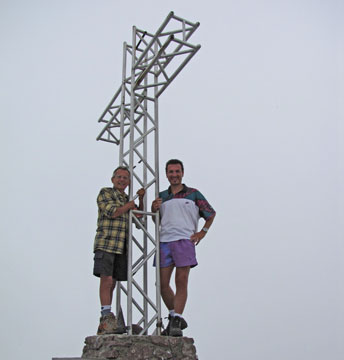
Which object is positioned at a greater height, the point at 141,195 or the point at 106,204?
the point at 141,195

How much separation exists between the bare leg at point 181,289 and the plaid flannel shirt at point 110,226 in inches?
25.6

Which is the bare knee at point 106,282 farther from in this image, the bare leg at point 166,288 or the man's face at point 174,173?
the man's face at point 174,173

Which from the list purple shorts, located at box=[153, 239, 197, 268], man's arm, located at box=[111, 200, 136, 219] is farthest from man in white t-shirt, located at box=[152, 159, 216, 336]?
man's arm, located at box=[111, 200, 136, 219]

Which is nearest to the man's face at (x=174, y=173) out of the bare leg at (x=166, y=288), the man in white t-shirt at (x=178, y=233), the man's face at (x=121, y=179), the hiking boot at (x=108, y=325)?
the man in white t-shirt at (x=178, y=233)

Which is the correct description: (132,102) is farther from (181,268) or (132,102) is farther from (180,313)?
(180,313)

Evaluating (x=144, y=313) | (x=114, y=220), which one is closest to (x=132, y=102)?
(x=114, y=220)

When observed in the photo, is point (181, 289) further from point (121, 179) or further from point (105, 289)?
point (121, 179)

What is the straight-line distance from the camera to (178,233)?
530cm

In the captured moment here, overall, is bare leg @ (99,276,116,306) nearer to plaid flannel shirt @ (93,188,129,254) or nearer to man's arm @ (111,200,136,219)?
plaid flannel shirt @ (93,188,129,254)

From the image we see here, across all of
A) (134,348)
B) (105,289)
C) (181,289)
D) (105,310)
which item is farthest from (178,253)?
(134,348)

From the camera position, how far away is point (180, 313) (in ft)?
16.5

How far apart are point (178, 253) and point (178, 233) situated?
220 mm

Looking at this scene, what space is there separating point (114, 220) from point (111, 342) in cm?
129

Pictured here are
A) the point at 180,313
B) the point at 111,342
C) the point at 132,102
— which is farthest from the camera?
the point at 132,102
